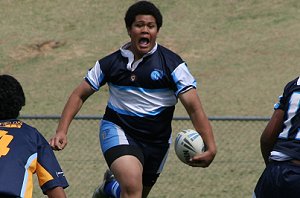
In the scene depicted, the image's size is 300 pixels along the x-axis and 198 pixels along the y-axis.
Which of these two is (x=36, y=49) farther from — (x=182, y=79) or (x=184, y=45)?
(x=182, y=79)

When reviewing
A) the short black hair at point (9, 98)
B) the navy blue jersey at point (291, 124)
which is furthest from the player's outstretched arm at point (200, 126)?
the short black hair at point (9, 98)

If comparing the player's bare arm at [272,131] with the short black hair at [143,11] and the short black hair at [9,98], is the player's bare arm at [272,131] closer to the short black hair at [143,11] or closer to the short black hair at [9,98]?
the short black hair at [143,11]

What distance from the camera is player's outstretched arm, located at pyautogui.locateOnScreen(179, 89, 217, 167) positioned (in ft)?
24.5

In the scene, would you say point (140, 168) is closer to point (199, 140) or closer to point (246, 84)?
point (199, 140)

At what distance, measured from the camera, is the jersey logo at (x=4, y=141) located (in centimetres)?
530

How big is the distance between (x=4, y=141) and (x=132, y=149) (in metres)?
2.43

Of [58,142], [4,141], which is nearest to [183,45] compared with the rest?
[58,142]

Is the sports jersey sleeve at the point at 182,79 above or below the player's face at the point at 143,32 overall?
below

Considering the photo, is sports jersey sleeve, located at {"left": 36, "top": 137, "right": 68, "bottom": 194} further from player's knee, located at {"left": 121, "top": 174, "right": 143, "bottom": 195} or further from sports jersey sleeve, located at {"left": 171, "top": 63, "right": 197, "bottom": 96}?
sports jersey sleeve, located at {"left": 171, "top": 63, "right": 197, "bottom": 96}

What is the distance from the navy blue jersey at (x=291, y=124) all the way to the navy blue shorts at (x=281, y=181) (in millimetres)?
92

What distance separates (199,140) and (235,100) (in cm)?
817

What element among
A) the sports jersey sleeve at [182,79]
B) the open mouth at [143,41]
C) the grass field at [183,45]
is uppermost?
the open mouth at [143,41]

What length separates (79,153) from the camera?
1256 cm

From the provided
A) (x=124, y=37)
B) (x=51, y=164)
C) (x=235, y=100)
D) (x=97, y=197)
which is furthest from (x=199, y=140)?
(x=124, y=37)
